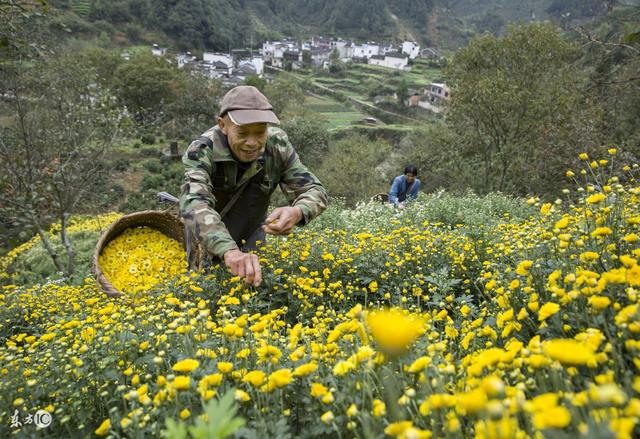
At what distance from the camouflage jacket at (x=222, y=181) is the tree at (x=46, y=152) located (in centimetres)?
352

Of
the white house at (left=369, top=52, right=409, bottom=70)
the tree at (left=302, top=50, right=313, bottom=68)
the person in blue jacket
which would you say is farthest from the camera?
the tree at (left=302, top=50, right=313, bottom=68)

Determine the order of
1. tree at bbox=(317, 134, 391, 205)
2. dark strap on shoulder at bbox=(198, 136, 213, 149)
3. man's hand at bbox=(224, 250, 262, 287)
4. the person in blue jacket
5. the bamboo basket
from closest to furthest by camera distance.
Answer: man's hand at bbox=(224, 250, 262, 287) < dark strap on shoulder at bbox=(198, 136, 213, 149) < the bamboo basket < the person in blue jacket < tree at bbox=(317, 134, 391, 205)

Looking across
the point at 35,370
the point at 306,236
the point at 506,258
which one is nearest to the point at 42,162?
the point at 306,236

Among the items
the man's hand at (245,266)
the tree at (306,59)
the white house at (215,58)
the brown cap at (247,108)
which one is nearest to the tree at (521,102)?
the brown cap at (247,108)

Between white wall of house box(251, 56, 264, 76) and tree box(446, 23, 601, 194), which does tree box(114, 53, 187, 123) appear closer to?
tree box(446, 23, 601, 194)

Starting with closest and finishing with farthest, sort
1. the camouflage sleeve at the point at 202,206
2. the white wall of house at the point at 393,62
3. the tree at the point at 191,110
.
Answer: the camouflage sleeve at the point at 202,206, the tree at the point at 191,110, the white wall of house at the point at 393,62

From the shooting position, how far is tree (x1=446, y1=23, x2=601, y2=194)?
14.4 metres

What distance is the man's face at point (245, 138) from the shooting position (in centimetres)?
279

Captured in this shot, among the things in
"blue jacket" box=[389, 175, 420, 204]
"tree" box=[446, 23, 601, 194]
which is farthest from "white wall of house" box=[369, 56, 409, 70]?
"blue jacket" box=[389, 175, 420, 204]

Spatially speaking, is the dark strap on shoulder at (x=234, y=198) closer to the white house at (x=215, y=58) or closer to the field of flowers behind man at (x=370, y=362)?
the field of flowers behind man at (x=370, y=362)

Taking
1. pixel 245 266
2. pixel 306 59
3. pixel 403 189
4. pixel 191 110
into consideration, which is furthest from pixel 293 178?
pixel 306 59

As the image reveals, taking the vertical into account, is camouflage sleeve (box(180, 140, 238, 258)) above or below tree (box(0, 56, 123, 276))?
above

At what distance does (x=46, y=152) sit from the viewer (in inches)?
306

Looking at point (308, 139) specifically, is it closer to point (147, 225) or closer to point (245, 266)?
point (147, 225)
